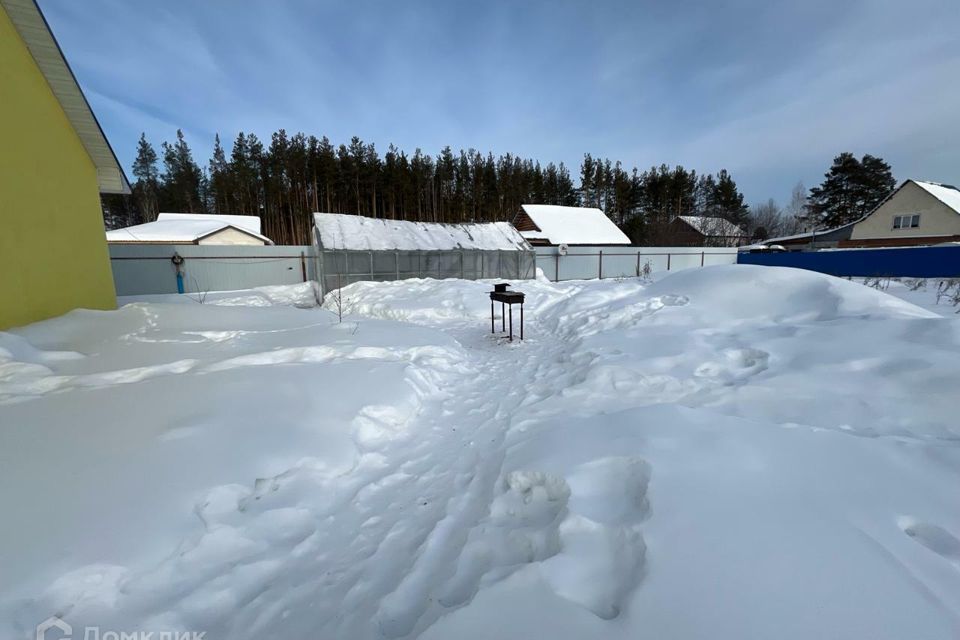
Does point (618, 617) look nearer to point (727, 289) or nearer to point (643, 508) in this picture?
point (643, 508)

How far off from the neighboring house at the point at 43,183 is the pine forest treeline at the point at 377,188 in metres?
28.9

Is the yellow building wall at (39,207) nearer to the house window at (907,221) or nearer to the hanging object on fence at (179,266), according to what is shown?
the hanging object on fence at (179,266)

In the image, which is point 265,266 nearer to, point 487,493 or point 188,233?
point 188,233

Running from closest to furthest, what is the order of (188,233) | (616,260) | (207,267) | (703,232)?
(207,267)
(188,233)
(616,260)
(703,232)

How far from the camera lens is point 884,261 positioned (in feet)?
60.8

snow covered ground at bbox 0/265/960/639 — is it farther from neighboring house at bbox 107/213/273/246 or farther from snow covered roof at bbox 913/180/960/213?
snow covered roof at bbox 913/180/960/213

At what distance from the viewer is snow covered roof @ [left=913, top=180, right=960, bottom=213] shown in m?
26.4

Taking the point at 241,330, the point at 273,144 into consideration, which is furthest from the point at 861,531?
the point at 273,144

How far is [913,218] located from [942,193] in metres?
2.67

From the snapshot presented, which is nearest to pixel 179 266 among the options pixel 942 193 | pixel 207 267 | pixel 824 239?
pixel 207 267

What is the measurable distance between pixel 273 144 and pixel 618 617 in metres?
43.3

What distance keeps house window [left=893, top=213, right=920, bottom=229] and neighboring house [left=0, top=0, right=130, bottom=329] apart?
1820 inches

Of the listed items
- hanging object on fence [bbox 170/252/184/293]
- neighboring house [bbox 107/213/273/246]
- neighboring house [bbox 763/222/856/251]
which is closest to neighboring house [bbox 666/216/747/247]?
neighboring house [bbox 763/222/856/251]

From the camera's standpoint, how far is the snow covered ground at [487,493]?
160cm
